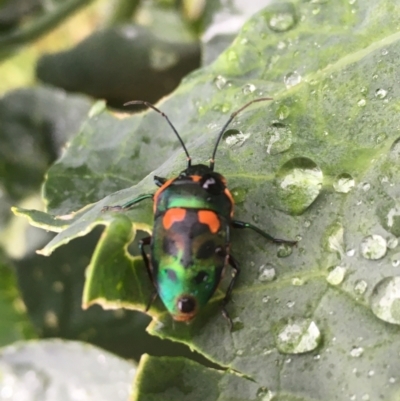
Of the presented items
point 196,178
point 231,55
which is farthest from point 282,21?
point 196,178

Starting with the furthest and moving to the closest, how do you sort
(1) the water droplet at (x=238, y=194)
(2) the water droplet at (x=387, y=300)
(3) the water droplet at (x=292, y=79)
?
1. (3) the water droplet at (x=292, y=79)
2. (1) the water droplet at (x=238, y=194)
3. (2) the water droplet at (x=387, y=300)

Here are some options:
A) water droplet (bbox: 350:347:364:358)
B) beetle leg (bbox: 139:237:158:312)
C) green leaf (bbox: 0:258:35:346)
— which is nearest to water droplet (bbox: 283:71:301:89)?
beetle leg (bbox: 139:237:158:312)

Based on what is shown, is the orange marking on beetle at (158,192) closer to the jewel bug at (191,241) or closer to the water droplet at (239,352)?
the jewel bug at (191,241)

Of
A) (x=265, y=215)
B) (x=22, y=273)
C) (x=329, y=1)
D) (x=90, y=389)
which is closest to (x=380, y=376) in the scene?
(x=265, y=215)

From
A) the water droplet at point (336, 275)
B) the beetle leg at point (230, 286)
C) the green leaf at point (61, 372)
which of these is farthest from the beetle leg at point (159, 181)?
the green leaf at point (61, 372)

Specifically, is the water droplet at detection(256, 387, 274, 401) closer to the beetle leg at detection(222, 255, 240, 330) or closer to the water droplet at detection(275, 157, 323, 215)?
the beetle leg at detection(222, 255, 240, 330)

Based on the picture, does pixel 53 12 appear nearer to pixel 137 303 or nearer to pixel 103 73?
pixel 103 73

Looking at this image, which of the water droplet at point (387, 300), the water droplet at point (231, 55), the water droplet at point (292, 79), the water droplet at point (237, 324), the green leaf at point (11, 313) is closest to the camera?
the water droplet at point (387, 300)
